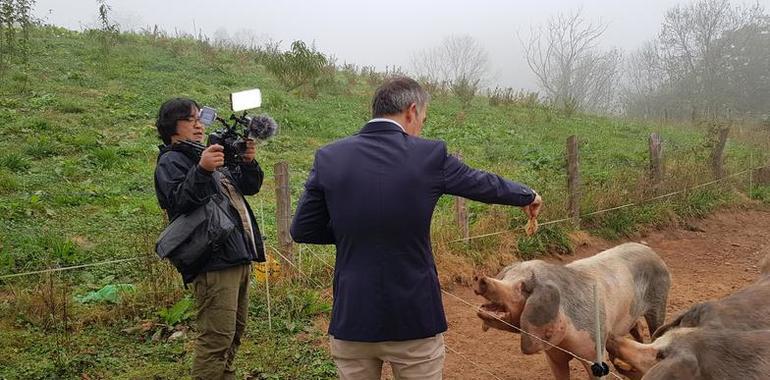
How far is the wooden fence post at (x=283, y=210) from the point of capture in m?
6.04

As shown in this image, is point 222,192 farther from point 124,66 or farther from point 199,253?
point 124,66

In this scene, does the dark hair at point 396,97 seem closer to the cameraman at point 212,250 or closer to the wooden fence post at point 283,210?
the cameraman at point 212,250

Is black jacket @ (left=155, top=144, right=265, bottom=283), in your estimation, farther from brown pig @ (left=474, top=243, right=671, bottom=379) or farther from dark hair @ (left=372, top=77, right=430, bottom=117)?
brown pig @ (left=474, top=243, right=671, bottom=379)

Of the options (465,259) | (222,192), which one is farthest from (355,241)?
(465,259)

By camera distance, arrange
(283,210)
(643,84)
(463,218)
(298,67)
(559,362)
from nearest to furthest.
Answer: (559,362)
(283,210)
(463,218)
(298,67)
(643,84)

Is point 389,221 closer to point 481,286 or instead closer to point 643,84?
point 481,286

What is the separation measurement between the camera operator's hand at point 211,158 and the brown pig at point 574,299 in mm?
1540

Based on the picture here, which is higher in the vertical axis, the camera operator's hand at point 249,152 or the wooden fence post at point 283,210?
the camera operator's hand at point 249,152

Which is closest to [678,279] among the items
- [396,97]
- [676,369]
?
[676,369]

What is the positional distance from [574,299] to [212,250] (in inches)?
86.4

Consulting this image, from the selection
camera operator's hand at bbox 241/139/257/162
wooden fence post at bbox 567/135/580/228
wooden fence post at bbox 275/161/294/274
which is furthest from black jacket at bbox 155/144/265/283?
wooden fence post at bbox 567/135/580/228

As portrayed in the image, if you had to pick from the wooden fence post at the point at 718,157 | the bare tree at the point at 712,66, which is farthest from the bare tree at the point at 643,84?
the wooden fence post at the point at 718,157

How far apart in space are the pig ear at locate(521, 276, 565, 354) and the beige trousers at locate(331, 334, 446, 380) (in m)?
0.77

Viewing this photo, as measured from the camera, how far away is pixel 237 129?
146 inches
